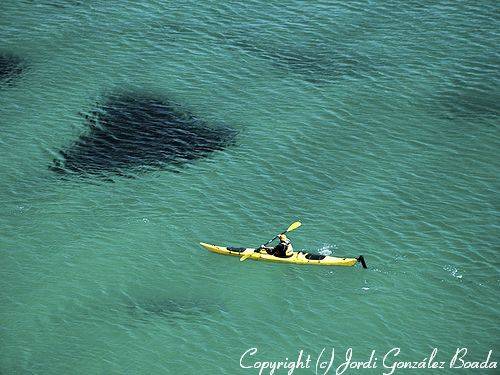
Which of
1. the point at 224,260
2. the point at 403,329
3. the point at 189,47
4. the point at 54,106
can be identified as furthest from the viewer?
the point at 189,47

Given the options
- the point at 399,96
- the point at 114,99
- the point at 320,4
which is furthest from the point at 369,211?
the point at 320,4

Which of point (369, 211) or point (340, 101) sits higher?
point (340, 101)

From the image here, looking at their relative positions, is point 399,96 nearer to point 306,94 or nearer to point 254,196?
point 306,94

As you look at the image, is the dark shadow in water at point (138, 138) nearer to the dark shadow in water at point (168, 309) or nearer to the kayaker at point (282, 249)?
the kayaker at point (282, 249)

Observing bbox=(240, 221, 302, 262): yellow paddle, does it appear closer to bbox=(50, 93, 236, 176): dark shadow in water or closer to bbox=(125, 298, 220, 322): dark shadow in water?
bbox=(125, 298, 220, 322): dark shadow in water

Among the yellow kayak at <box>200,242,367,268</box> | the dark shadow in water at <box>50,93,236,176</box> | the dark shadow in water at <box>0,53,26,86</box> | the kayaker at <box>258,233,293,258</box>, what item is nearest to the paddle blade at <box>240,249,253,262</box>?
the yellow kayak at <box>200,242,367,268</box>

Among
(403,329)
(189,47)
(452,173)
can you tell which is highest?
(189,47)
